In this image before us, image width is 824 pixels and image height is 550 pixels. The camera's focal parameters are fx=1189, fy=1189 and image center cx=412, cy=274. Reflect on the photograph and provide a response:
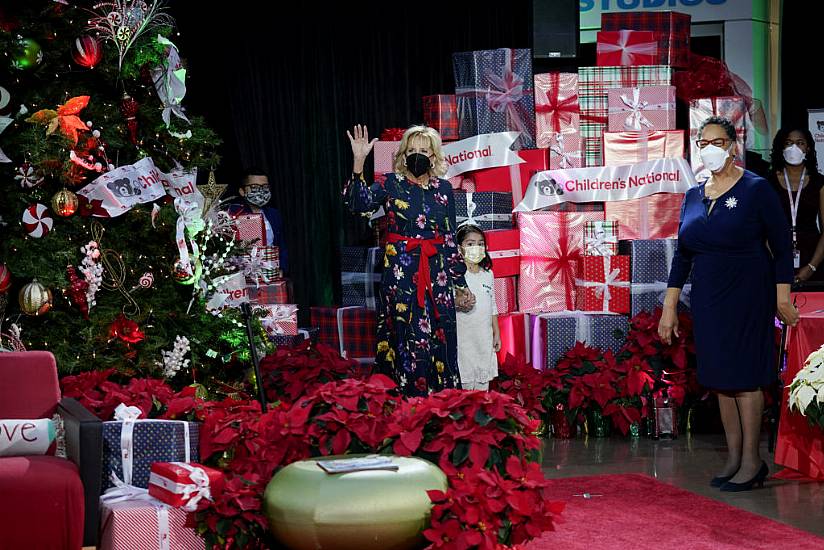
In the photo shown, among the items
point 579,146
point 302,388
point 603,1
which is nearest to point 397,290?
point 302,388

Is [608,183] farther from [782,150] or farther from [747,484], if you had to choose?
[747,484]

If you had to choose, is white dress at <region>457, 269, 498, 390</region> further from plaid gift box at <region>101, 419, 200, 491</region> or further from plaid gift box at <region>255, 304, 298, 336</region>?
plaid gift box at <region>101, 419, 200, 491</region>

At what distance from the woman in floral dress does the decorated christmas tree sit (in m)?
0.68

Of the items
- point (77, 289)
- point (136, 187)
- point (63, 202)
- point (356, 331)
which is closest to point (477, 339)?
point (356, 331)

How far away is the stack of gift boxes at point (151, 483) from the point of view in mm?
3361

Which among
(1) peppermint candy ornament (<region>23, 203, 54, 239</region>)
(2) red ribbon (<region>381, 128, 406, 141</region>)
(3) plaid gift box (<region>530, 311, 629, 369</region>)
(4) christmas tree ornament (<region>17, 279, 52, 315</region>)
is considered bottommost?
(3) plaid gift box (<region>530, 311, 629, 369</region>)

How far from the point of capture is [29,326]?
4.96m

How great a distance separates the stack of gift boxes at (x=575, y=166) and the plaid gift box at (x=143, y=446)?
3247 mm

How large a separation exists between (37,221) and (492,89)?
315 cm

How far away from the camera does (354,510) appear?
2943 millimetres

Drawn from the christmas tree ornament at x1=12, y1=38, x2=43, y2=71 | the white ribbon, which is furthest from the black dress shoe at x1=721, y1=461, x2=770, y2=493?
the christmas tree ornament at x1=12, y1=38, x2=43, y2=71

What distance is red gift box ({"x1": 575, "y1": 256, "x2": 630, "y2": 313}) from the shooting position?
6762 mm

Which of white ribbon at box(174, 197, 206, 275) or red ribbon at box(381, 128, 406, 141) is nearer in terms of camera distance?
white ribbon at box(174, 197, 206, 275)

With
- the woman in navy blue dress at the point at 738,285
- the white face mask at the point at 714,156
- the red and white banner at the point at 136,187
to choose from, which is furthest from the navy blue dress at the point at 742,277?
the red and white banner at the point at 136,187
